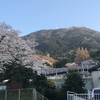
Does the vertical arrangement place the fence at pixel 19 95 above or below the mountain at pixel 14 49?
below

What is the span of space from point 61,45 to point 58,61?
39787 mm

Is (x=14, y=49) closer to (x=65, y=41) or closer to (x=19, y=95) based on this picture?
(x=19, y=95)

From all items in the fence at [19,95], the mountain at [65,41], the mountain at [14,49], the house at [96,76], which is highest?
the mountain at [65,41]

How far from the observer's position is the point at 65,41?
158750 mm

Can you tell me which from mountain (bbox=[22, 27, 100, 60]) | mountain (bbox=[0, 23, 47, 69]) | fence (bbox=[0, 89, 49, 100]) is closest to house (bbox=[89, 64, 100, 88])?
mountain (bbox=[0, 23, 47, 69])

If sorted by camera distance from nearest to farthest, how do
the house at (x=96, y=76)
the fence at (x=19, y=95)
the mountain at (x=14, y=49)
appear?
the fence at (x=19, y=95)
the mountain at (x=14, y=49)
the house at (x=96, y=76)

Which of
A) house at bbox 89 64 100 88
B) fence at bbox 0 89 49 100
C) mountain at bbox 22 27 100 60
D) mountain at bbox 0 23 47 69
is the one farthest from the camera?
mountain at bbox 22 27 100 60

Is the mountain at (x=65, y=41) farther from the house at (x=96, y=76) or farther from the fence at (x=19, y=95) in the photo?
the fence at (x=19, y=95)

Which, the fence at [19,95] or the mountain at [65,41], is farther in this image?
the mountain at [65,41]

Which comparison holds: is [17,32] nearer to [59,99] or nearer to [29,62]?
[29,62]

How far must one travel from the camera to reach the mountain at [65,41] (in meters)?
140

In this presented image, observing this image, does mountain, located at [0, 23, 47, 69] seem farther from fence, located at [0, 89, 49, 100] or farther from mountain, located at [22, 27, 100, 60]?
mountain, located at [22, 27, 100, 60]

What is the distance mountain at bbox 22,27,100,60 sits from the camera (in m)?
140

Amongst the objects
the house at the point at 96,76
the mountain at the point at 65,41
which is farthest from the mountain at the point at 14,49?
the mountain at the point at 65,41
